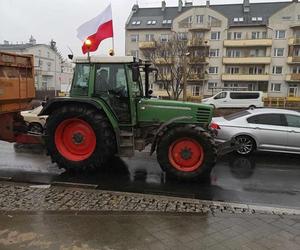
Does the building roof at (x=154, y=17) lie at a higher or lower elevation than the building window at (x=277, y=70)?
higher

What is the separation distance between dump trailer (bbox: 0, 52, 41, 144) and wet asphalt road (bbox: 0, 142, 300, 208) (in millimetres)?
843

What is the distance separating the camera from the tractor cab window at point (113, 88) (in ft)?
24.0

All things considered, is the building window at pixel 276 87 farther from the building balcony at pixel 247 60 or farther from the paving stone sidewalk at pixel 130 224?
the paving stone sidewalk at pixel 130 224

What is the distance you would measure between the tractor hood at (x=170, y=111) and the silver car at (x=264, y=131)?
177cm

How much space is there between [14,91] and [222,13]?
171ft

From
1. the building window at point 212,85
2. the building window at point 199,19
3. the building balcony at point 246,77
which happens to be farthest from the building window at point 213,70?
the building window at point 199,19

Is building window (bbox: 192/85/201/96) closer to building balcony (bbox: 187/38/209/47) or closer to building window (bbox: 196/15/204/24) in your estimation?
building balcony (bbox: 187/38/209/47)

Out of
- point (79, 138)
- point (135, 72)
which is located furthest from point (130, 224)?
point (135, 72)

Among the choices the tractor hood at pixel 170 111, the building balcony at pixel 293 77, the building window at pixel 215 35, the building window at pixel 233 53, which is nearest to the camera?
the tractor hood at pixel 170 111

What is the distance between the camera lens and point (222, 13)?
5456 cm

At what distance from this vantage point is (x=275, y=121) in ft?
31.6

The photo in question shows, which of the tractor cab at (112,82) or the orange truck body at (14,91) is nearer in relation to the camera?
the tractor cab at (112,82)

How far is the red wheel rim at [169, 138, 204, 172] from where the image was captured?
23.3 ft

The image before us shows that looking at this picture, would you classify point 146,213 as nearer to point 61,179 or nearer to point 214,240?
point 214,240
